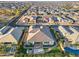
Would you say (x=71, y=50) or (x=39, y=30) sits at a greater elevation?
(x=39, y=30)

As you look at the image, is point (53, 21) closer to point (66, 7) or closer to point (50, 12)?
point (50, 12)

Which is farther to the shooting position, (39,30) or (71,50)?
(39,30)

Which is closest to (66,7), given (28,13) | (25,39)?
(28,13)

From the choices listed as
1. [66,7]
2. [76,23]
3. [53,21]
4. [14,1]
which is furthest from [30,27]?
[14,1]

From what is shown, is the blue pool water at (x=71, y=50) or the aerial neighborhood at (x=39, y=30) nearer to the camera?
the blue pool water at (x=71, y=50)

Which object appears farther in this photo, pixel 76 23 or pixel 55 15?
pixel 55 15

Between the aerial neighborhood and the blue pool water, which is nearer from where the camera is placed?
the blue pool water

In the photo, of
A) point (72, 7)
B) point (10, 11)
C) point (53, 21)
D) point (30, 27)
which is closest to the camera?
point (30, 27)

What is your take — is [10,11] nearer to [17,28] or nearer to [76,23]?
[17,28]

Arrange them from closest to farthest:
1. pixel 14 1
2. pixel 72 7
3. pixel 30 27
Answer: pixel 30 27 → pixel 72 7 → pixel 14 1
